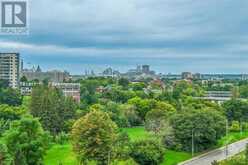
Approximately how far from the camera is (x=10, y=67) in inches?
4227

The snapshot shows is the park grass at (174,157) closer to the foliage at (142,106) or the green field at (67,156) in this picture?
the green field at (67,156)

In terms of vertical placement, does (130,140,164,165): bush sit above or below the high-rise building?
below

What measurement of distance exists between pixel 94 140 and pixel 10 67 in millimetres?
81774

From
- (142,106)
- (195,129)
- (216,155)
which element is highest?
(142,106)

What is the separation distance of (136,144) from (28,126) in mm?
7070

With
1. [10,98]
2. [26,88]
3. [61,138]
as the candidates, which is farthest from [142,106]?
[26,88]

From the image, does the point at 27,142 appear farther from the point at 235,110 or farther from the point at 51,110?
the point at 235,110

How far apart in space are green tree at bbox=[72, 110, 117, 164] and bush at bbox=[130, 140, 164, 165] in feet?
5.52

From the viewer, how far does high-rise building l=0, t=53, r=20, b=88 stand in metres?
106

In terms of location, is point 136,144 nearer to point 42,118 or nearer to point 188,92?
point 42,118

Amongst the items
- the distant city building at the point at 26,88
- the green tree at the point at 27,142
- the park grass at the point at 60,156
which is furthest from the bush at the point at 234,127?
the distant city building at the point at 26,88

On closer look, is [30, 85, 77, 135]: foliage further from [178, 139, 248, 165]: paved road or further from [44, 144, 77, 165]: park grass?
[178, 139, 248, 165]: paved road

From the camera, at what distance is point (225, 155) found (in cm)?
3772

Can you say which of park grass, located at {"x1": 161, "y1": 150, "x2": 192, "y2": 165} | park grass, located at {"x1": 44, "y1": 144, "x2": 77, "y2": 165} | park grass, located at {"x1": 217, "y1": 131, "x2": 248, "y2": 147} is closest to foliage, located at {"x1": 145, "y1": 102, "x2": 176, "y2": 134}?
park grass, located at {"x1": 161, "y1": 150, "x2": 192, "y2": 165}
